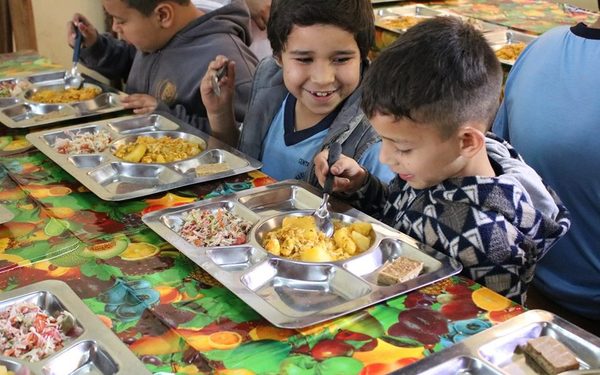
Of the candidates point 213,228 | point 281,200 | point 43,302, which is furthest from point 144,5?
point 43,302

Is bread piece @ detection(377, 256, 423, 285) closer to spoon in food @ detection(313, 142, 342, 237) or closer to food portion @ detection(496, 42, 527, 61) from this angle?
spoon in food @ detection(313, 142, 342, 237)

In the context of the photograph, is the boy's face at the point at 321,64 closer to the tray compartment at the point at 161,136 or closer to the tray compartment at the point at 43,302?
the tray compartment at the point at 161,136

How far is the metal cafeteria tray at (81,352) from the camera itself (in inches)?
39.8

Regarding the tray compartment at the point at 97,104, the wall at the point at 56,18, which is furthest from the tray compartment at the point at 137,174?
the wall at the point at 56,18

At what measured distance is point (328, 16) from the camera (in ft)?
5.84

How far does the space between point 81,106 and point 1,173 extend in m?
0.54

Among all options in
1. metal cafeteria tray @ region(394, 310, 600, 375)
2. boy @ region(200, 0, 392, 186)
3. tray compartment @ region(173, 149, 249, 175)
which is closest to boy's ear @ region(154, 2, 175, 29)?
boy @ region(200, 0, 392, 186)

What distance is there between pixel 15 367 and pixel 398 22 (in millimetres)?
2969

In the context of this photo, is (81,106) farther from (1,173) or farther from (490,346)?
(490,346)

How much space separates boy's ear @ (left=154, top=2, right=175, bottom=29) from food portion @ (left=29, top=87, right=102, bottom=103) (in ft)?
1.22

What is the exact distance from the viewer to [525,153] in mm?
1860

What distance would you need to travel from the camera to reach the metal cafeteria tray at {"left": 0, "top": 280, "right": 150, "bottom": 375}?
3.32 ft

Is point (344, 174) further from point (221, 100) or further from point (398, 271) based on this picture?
point (221, 100)

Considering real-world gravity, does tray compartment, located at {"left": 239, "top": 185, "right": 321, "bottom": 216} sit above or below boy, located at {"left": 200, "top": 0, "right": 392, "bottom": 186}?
below
